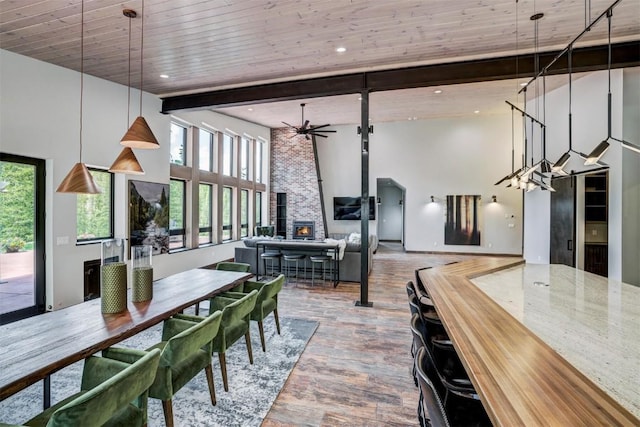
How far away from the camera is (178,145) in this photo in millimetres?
7426

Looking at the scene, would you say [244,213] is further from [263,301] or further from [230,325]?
[230,325]

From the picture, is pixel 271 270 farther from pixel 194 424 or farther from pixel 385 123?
pixel 385 123

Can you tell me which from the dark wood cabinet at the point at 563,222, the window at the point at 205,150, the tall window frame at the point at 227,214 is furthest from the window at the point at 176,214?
the dark wood cabinet at the point at 563,222

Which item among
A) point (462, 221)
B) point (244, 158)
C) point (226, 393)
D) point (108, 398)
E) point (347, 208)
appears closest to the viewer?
point (108, 398)

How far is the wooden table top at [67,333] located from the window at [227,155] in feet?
21.7

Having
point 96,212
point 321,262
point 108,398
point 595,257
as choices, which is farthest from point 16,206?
point 595,257

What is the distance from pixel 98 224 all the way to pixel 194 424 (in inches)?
177

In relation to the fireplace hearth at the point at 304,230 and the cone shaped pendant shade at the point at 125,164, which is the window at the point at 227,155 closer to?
the fireplace hearth at the point at 304,230

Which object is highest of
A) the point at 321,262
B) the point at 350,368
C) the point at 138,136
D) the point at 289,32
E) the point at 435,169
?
the point at 289,32

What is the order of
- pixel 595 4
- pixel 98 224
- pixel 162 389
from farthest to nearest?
pixel 98 224 < pixel 595 4 < pixel 162 389

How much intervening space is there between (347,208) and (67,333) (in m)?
9.88

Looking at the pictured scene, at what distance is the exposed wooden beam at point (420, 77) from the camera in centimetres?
414

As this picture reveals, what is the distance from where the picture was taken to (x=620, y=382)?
1.16 m

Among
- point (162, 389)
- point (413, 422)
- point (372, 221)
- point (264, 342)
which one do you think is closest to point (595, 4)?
point (413, 422)
